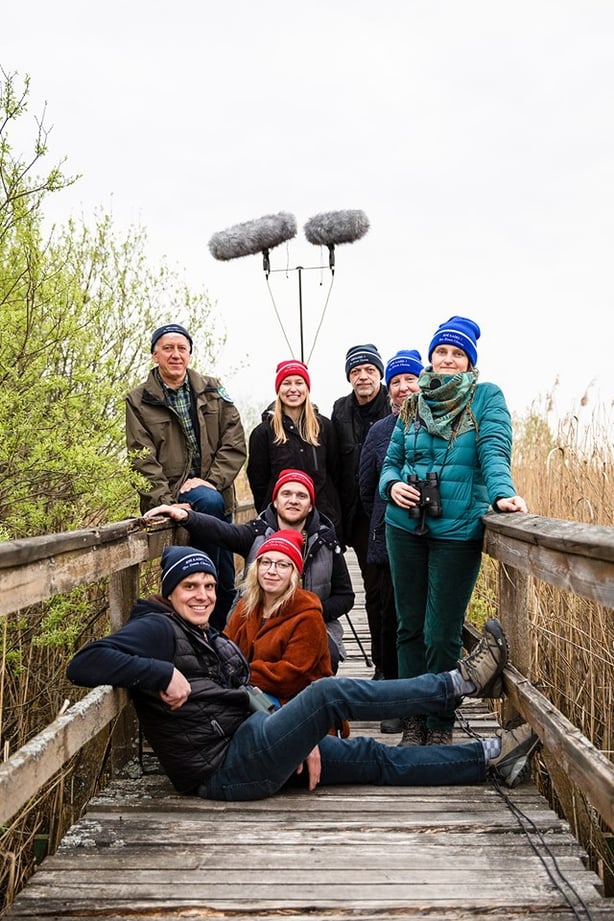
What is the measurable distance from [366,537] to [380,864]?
269cm

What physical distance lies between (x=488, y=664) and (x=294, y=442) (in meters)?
1.91

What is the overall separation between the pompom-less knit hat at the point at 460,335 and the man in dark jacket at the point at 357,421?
4.71ft

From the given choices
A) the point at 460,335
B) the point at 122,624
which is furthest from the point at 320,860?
the point at 460,335

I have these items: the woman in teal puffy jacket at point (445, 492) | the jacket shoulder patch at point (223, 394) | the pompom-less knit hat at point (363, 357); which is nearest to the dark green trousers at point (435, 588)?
the woman in teal puffy jacket at point (445, 492)

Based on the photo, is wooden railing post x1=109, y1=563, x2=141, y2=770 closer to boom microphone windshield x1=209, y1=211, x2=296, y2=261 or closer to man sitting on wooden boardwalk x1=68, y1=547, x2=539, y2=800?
man sitting on wooden boardwalk x1=68, y1=547, x2=539, y2=800

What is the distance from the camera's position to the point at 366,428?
515 cm

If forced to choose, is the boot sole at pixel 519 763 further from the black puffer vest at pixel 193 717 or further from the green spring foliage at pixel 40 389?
the green spring foliage at pixel 40 389

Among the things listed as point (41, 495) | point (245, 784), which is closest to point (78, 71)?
point (41, 495)

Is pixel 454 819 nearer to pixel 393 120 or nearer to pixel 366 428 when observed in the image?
pixel 366 428

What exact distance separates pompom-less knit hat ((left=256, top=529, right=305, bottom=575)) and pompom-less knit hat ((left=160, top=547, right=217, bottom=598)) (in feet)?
1.30

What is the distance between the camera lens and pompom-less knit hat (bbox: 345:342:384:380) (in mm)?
5039

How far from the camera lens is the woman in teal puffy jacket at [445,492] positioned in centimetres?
350

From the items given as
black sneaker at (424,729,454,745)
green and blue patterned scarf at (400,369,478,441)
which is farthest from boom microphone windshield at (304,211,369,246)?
black sneaker at (424,729,454,745)

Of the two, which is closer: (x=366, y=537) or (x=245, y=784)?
(x=245, y=784)
